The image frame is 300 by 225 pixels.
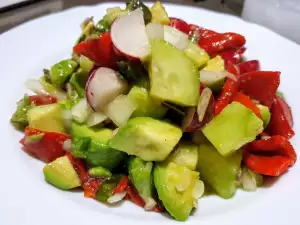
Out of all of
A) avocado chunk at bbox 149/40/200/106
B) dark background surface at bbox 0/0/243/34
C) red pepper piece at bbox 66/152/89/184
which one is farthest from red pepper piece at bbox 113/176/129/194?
dark background surface at bbox 0/0/243/34

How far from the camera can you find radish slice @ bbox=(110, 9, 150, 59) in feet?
5.04

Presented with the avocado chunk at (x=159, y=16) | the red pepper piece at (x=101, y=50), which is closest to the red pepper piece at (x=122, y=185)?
the red pepper piece at (x=101, y=50)

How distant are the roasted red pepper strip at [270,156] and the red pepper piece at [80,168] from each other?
596 millimetres

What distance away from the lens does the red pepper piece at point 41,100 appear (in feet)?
5.99

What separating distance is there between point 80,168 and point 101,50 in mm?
447

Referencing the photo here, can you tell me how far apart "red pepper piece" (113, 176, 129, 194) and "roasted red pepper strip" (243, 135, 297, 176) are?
0.45 metres

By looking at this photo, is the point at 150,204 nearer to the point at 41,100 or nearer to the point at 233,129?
the point at 233,129

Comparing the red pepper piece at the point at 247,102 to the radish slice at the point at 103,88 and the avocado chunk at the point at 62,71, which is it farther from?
the avocado chunk at the point at 62,71

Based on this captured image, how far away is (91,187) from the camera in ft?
5.08

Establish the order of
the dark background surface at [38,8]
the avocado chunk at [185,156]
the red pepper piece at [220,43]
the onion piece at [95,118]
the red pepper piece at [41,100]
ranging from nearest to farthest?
the avocado chunk at [185,156], the onion piece at [95,118], the red pepper piece at [41,100], the red pepper piece at [220,43], the dark background surface at [38,8]

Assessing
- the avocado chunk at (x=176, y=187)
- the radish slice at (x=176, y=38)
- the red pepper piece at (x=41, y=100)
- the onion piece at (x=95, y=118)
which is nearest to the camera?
the avocado chunk at (x=176, y=187)

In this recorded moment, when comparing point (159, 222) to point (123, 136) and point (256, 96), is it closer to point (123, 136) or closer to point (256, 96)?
point (123, 136)

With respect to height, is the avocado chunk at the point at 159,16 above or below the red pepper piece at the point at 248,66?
above

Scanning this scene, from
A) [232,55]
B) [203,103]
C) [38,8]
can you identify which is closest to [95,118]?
[203,103]
